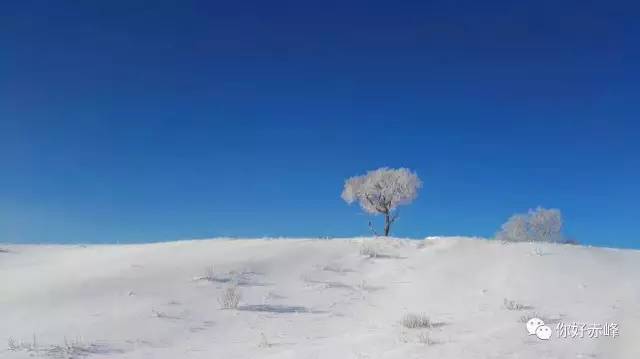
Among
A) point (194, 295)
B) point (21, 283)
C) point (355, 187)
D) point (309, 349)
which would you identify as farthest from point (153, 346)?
point (355, 187)

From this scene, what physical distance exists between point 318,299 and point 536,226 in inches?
1333

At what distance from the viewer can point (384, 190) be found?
40812 mm

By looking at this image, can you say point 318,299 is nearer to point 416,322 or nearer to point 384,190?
point 416,322

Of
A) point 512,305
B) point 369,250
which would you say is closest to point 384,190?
point 369,250

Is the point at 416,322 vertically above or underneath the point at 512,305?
underneath

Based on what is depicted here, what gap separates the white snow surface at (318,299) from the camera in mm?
9344

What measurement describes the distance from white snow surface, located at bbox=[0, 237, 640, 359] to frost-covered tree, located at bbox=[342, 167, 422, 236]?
61.8 ft

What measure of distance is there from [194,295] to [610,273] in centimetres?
1248

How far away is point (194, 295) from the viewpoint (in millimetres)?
13367

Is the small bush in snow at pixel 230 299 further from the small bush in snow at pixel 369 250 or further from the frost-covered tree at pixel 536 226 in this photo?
the frost-covered tree at pixel 536 226

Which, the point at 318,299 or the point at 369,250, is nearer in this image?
the point at 318,299

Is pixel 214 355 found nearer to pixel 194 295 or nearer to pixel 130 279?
pixel 194 295

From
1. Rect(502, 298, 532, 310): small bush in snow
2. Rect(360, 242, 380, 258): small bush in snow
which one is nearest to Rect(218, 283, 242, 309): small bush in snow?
Rect(502, 298, 532, 310): small bush in snow

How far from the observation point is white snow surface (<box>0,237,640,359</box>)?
30.7ft
